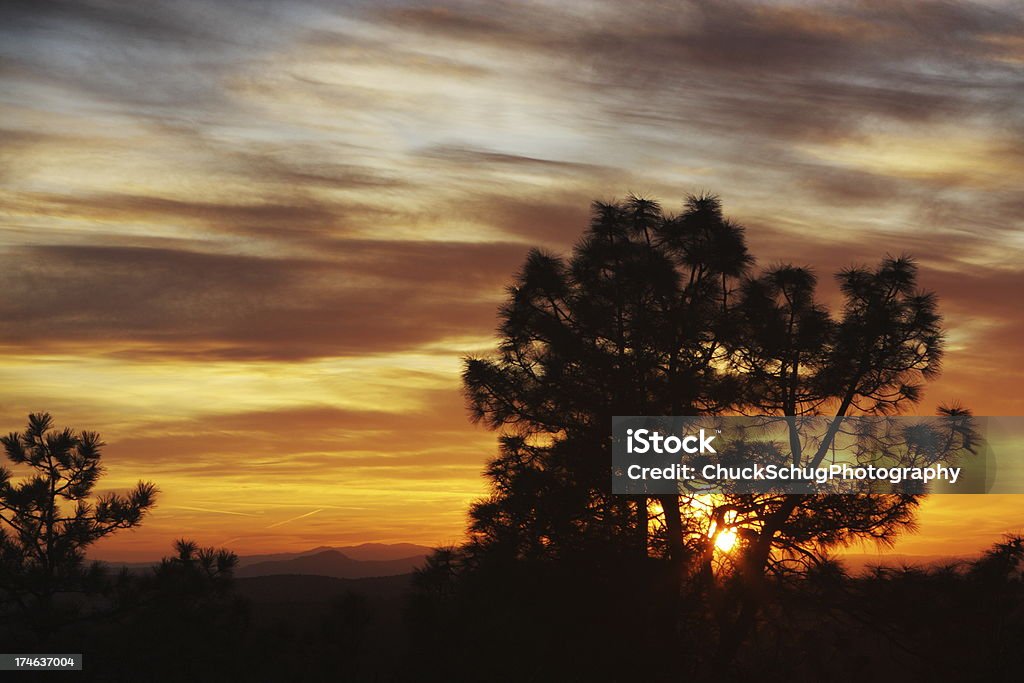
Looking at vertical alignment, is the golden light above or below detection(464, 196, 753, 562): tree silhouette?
below

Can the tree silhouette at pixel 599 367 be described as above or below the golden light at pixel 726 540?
above

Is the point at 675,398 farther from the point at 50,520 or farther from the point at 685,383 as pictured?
the point at 50,520

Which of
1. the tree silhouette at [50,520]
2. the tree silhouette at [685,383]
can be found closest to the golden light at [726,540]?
the tree silhouette at [685,383]

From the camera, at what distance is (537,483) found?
15.8m

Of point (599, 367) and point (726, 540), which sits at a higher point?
point (599, 367)

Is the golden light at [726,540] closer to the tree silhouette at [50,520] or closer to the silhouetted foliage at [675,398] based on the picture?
the silhouetted foliage at [675,398]

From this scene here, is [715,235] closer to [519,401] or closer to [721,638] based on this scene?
[519,401]

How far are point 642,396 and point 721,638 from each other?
12.6 ft

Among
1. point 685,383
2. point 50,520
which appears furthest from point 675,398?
point 50,520

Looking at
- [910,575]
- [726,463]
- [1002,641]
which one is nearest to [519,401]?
[726,463]

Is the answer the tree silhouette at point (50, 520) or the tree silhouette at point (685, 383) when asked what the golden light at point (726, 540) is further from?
the tree silhouette at point (50, 520)

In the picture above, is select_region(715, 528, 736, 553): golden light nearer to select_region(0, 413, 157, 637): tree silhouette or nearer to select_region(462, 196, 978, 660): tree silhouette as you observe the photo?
select_region(462, 196, 978, 660): tree silhouette

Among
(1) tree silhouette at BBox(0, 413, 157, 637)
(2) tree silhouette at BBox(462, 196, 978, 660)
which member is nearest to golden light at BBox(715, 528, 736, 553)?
(2) tree silhouette at BBox(462, 196, 978, 660)

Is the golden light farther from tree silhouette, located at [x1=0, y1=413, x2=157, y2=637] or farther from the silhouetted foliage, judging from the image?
tree silhouette, located at [x1=0, y1=413, x2=157, y2=637]
